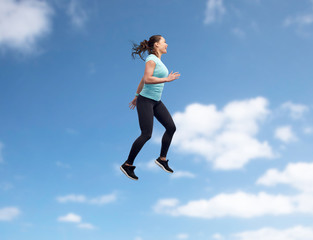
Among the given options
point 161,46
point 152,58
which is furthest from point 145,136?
point 161,46

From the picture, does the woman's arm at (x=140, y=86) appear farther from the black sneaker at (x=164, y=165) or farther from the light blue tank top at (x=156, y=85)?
the black sneaker at (x=164, y=165)

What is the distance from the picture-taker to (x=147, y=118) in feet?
34.6

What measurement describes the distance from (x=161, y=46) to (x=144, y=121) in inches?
72.1

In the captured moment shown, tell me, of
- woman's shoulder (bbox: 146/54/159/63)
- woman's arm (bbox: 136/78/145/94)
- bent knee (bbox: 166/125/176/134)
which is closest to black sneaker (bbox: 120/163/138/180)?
bent knee (bbox: 166/125/176/134)

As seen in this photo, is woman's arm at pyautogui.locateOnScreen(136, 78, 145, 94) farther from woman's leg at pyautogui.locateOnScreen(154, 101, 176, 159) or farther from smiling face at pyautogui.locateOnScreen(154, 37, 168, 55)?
smiling face at pyautogui.locateOnScreen(154, 37, 168, 55)

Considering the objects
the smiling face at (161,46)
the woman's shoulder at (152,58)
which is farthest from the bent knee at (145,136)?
→ the smiling face at (161,46)

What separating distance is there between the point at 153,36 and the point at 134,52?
1.94 feet

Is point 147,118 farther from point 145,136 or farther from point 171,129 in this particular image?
point 171,129

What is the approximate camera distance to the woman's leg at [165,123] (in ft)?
36.0

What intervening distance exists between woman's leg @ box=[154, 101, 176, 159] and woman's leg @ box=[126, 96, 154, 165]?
32 centimetres

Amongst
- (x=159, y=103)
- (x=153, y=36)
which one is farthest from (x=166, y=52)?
(x=159, y=103)

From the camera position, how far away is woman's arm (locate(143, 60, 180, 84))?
10.1m

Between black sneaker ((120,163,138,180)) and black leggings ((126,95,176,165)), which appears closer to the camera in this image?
black leggings ((126,95,176,165))

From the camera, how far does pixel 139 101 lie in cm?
1072
